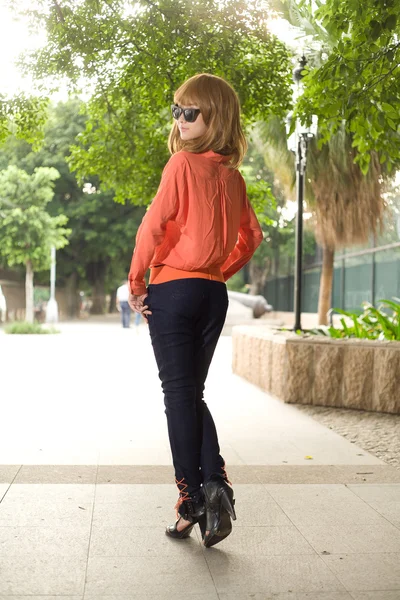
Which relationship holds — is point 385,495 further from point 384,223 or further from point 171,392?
point 384,223

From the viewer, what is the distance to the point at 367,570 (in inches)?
129

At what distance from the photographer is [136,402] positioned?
8.52 metres

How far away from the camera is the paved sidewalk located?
3.12m

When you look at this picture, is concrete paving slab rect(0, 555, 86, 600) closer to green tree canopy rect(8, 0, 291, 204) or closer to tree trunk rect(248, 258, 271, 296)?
green tree canopy rect(8, 0, 291, 204)

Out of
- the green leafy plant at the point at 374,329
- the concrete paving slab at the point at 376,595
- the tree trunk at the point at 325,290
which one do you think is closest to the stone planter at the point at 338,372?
the green leafy plant at the point at 374,329

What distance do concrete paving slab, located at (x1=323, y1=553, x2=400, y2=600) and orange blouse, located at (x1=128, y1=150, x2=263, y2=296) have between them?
1.25 metres

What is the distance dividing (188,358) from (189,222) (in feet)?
1.84

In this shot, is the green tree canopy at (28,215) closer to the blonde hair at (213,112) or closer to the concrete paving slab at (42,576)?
the blonde hair at (213,112)

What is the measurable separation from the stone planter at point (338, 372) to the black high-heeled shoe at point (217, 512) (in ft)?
15.0

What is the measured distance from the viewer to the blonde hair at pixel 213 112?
358cm

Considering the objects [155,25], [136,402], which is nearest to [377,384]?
[136,402]

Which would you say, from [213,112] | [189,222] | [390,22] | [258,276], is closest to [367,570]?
[189,222]

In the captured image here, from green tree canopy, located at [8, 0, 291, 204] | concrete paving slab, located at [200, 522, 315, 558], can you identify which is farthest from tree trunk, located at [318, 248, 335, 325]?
concrete paving slab, located at [200, 522, 315, 558]

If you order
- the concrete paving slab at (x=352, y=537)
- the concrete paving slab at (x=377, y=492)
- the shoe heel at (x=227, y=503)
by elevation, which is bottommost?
the concrete paving slab at (x=377, y=492)
